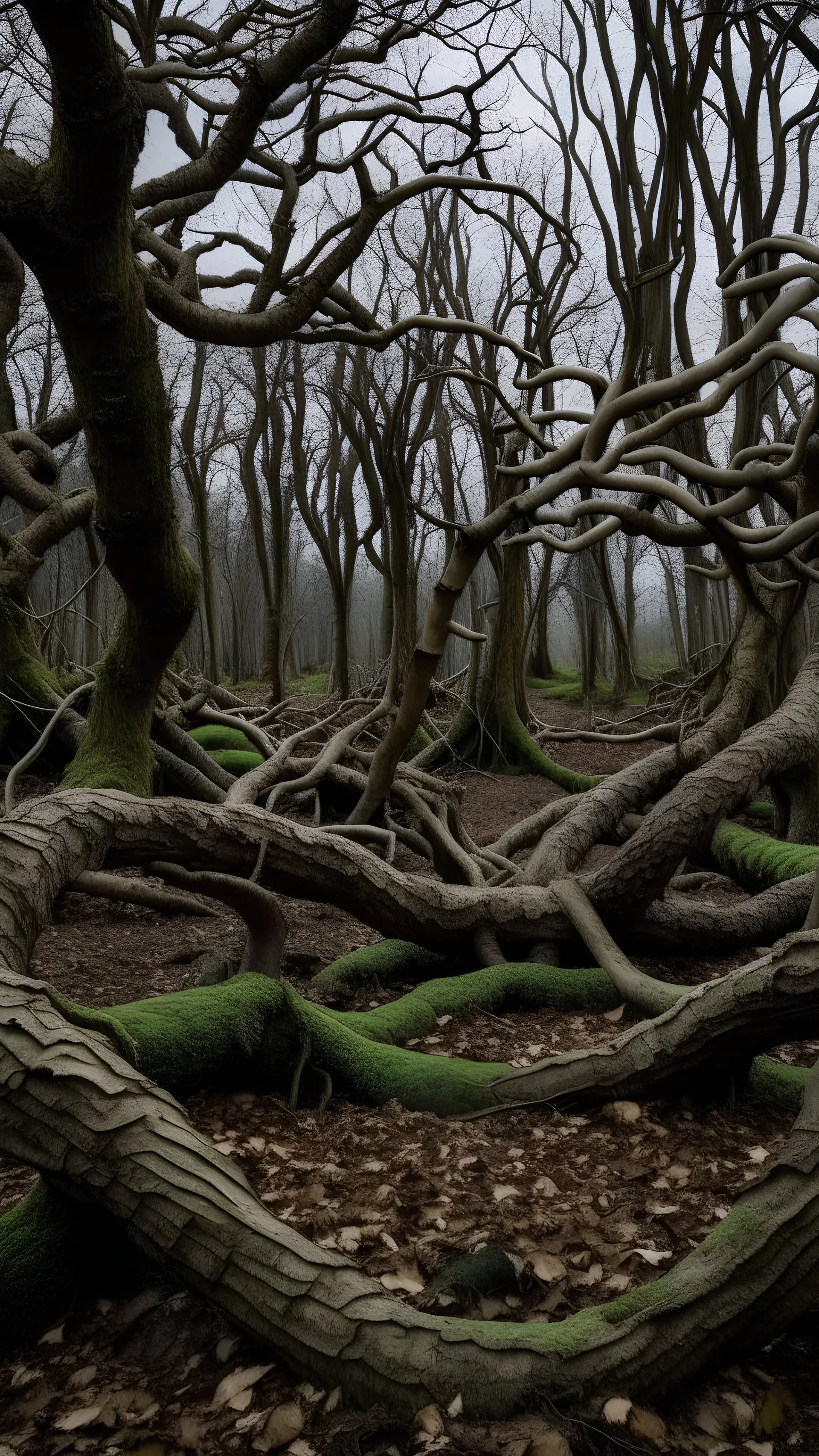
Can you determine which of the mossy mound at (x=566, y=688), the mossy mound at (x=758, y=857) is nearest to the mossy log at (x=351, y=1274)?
the mossy mound at (x=758, y=857)

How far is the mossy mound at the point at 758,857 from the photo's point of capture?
548cm

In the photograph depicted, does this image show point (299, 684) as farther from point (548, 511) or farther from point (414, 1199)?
point (414, 1199)

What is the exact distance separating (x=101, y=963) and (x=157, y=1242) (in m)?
3.40

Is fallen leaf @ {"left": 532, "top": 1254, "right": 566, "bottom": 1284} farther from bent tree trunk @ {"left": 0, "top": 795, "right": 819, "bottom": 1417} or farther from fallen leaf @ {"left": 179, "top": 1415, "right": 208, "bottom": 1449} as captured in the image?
fallen leaf @ {"left": 179, "top": 1415, "right": 208, "bottom": 1449}

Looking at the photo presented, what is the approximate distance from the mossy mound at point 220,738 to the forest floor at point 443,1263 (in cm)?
555

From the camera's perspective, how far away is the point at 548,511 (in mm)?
4285

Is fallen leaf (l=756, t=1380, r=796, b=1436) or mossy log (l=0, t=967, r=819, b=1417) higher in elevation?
mossy log (l=0, t=967, r=819, b=1417)

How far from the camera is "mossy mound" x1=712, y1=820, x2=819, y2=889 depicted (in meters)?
5.48

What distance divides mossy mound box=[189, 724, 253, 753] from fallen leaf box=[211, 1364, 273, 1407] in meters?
7.84

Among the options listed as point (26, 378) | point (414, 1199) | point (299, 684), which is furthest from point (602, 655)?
point (414, 1199)

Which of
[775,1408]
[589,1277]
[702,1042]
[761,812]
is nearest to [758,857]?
[761,812]

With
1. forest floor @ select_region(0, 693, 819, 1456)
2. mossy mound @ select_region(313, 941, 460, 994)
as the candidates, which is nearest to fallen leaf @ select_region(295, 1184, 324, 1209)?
forest floor @ select_region(0, 693, 819, 1456)

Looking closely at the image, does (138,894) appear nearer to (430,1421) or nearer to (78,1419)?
(78,1419)

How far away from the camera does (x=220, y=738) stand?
381 inches
